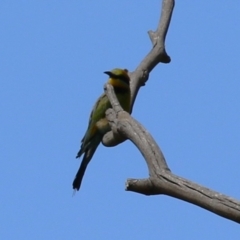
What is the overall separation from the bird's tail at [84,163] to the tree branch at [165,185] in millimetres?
1598

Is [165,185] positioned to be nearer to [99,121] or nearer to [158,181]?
[158,181]

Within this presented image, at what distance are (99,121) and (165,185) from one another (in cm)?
215

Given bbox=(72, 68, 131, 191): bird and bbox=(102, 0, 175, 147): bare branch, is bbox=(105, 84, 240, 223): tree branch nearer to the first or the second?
bbox=(102, 0, 175, 147): bare branch

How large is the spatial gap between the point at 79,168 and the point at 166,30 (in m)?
1.14

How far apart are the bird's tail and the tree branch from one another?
1.60m

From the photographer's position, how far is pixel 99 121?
5219mm

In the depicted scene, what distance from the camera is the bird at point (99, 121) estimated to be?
5.14m

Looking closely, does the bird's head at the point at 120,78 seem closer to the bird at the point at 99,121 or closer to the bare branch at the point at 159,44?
the bird at the point at 99,121

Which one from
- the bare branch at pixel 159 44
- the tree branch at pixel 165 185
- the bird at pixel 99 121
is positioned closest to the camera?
the tree branch at pixel 165 185

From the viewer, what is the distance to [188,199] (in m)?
3.01

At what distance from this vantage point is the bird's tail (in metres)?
5.24

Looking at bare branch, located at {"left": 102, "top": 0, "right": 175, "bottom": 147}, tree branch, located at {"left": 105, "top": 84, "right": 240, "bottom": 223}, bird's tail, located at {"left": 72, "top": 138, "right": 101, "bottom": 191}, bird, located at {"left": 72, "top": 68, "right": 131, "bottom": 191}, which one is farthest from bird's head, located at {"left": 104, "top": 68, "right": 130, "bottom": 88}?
tree branch, located at {"left": 105, "top": 84, "right": 240, "bottom": 223}

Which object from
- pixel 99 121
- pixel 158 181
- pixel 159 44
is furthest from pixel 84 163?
pixel 158 181

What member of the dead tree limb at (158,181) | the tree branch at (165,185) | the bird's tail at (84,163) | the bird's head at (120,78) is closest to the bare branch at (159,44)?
the bird's head at (120,78)
